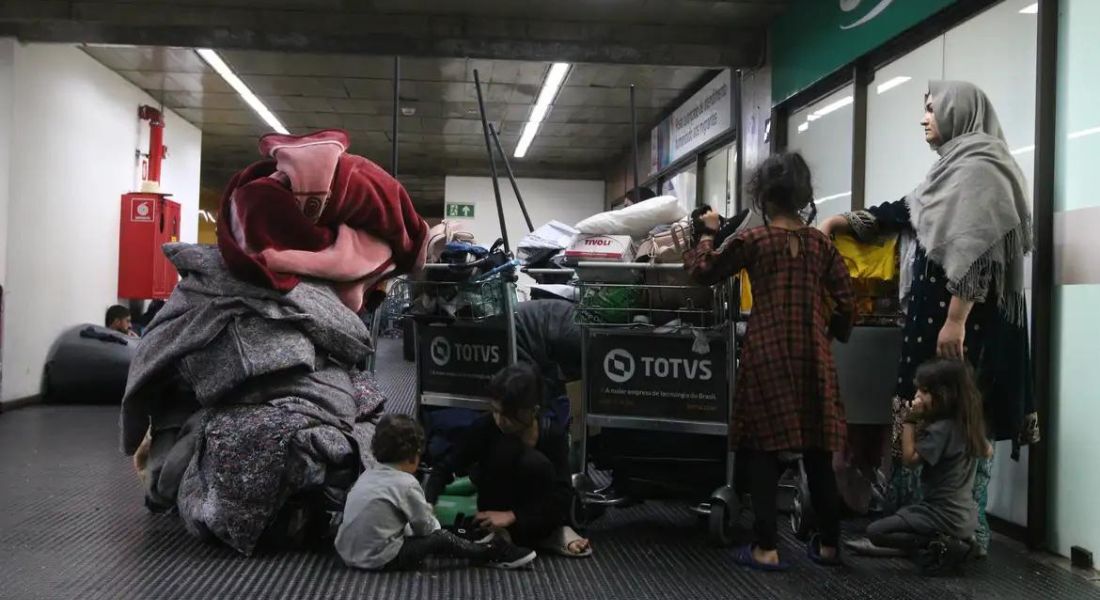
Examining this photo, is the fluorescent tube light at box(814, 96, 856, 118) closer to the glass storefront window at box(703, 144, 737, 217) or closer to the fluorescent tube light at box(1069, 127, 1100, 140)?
the fluorescent tube light at box(1069, 127, 1100, 140)

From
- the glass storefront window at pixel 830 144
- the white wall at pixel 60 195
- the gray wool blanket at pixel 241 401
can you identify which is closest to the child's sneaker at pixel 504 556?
the gray wool blanket at pixel 241 401

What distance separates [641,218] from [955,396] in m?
1.17

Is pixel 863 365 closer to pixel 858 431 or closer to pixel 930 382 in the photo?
pixel 858 431

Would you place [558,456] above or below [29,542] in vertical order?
above

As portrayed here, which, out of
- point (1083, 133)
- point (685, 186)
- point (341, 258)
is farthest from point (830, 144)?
point (685, 186)

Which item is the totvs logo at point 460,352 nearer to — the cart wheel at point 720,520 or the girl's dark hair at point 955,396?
the cart wheel at point 720,520

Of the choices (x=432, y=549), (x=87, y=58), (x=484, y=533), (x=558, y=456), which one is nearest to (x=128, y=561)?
(x=432, y=549)

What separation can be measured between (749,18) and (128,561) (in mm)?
5228

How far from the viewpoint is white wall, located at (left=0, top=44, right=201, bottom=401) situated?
5.82 m

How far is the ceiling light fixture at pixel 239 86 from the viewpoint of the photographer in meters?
6.95

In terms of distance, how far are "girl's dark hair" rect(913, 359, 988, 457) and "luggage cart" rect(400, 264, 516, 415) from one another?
132 centimetres

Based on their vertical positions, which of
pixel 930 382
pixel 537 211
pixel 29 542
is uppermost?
pixel 537 211

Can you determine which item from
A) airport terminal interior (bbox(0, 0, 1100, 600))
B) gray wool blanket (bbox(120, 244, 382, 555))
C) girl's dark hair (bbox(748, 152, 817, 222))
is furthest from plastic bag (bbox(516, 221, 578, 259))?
girl's dark hair (bbox(748, 152, 817, 222))

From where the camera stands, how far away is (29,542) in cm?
251
